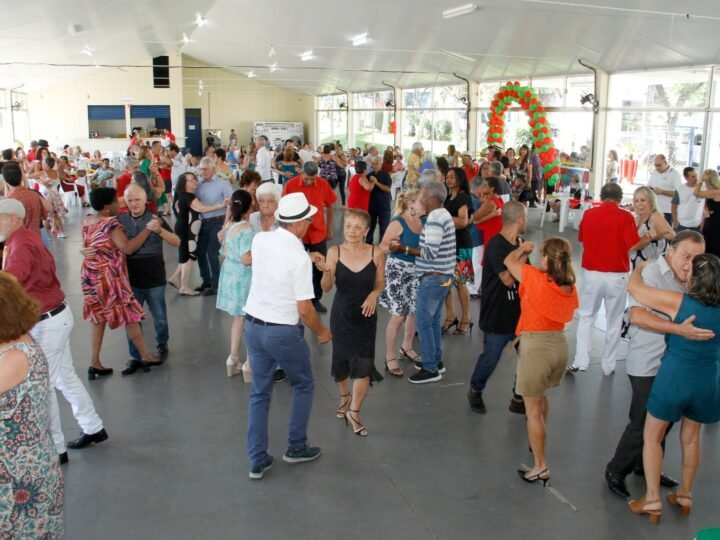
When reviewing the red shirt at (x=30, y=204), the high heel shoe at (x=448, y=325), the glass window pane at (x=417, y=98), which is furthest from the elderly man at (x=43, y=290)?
the glass window pane at (x=417, y=98)

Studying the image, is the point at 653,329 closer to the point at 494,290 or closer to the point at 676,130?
the point at 494,290

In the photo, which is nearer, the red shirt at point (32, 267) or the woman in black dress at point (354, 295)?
the red shirt at point (32, 267)

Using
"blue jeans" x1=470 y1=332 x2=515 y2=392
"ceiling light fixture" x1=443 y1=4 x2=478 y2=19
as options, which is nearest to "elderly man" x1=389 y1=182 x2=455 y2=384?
"blue jeans" x1=470 y1=332 x2=515 y2=392

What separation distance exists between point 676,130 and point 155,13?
1132 centimetres

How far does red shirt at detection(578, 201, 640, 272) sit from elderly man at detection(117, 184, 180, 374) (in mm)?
3171

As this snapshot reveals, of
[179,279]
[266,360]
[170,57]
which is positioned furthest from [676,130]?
[170,57]

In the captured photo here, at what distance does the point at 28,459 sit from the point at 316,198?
16.1 feet

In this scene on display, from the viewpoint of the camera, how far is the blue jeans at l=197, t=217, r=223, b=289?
23.7 ft

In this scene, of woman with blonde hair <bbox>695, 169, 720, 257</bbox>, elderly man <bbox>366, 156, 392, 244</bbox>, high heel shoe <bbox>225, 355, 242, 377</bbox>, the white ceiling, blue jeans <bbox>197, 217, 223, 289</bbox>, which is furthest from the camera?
the white ceiling

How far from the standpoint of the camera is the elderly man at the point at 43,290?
3.39m

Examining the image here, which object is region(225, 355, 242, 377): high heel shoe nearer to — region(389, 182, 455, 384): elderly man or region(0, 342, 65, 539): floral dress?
region(389, 182, 455, 384): elderly man

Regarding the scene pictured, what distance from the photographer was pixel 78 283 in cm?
785

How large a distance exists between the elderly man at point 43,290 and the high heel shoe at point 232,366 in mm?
1431

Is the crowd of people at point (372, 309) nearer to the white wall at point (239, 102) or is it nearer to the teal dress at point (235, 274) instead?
the teal dress at point (235, 274)
